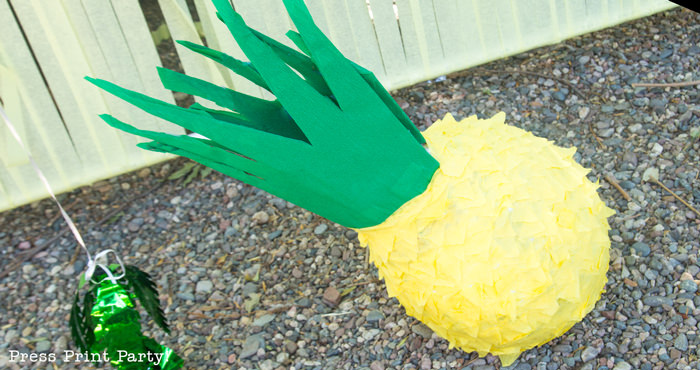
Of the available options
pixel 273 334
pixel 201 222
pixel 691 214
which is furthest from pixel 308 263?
pixel 691 214

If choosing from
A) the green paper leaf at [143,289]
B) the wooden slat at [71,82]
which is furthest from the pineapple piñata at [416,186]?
the wooden slat at [71,82]

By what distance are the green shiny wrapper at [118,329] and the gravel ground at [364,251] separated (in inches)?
10.7

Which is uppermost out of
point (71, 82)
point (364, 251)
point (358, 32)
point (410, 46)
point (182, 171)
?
point (71, 82)

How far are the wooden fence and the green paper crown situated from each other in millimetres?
1061

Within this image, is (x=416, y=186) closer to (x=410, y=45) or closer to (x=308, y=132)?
(x=308, y=132)

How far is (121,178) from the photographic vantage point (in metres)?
2.62

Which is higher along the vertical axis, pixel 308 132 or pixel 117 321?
pixel 308 132

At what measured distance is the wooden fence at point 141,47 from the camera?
2365mm

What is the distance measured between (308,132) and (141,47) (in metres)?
1.36

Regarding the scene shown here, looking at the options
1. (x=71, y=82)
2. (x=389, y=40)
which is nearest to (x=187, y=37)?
(x=71, y=82)

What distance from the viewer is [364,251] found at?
80.7 inches

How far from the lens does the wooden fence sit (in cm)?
237

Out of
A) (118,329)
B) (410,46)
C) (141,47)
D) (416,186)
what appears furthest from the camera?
(410,46)

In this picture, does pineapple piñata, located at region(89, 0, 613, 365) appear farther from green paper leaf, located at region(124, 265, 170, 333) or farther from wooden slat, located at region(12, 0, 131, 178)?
wooden slat, located at region(12, 0, 131, 178)
